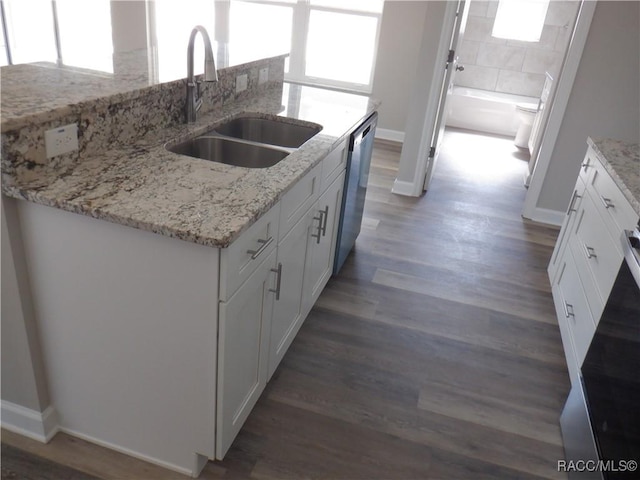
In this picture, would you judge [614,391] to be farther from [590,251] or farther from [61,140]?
[61,140]

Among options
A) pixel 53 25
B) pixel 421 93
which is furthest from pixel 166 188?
pixel 53 25

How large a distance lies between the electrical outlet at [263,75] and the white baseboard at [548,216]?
2339 millimetres

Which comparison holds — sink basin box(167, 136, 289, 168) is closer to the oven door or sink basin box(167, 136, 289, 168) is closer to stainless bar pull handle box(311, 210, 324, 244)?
stainless bar pull handle box(311, 210, 324, 244)

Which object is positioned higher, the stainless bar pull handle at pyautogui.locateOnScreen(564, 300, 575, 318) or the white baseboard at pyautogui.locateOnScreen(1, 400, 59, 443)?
the stainless bar pull handle at pyautogui.locateOnScreen(564, 300, 575, 318)

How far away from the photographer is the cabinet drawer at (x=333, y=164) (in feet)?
7.22

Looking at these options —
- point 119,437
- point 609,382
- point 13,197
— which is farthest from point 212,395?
point 609,382

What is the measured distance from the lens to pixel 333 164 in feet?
7.60

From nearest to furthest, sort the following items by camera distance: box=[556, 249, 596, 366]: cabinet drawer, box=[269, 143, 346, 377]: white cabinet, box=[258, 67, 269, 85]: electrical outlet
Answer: box=[269, 143, 346, 377]: white cabinet
box=[556, 249, 596, 366]: cabinet drawer
box=[258, 67, 269, 85]: electrical outlet

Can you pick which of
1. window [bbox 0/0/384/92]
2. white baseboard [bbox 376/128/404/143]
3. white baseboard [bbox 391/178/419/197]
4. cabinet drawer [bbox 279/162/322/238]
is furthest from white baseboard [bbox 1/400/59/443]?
window [bbox 0/0/384/92]

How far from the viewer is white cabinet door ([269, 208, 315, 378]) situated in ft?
6.20

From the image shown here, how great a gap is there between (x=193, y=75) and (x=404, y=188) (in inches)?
99.6

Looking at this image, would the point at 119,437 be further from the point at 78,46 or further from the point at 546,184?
the point at 78,46

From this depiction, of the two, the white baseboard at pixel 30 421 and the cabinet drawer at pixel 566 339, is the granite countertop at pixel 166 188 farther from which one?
the cabinet drawer at pixel 566 339

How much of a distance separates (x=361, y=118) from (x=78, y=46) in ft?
16.4
